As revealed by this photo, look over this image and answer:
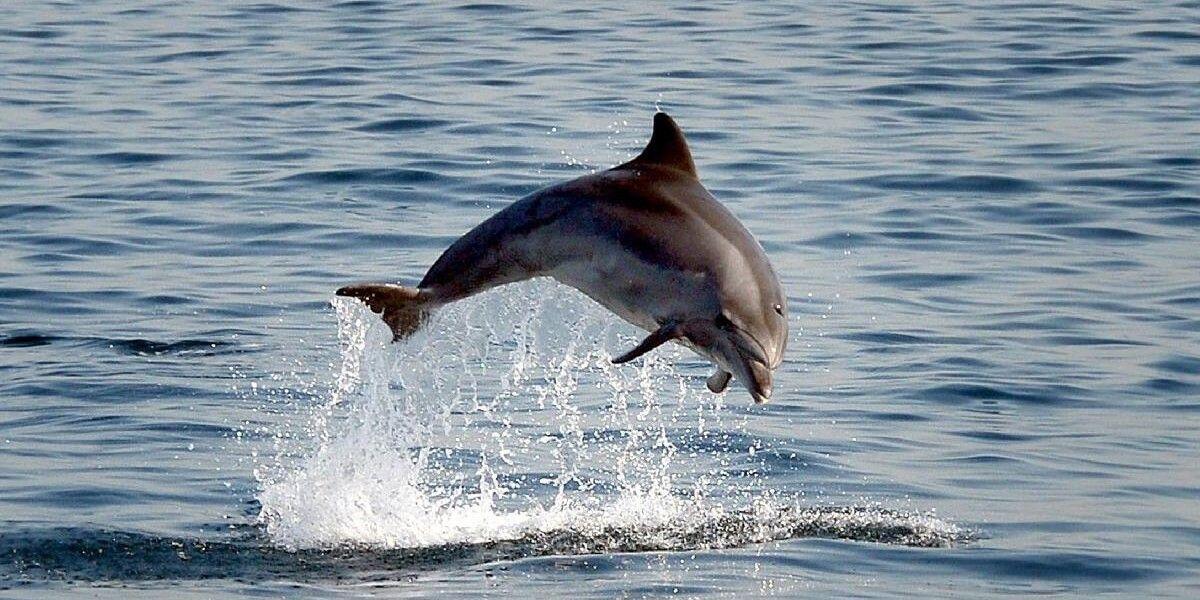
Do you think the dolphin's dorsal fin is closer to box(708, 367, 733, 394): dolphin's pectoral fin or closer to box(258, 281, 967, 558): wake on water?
box(708, 367, 733, 394): dolphin's pectoral fin

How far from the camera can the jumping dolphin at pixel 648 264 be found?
24.3ft

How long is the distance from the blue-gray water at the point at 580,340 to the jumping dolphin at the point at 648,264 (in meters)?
1.14

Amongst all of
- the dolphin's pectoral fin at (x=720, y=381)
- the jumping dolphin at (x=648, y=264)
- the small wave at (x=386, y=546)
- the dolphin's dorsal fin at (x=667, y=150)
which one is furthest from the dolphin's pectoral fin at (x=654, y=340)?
the small wave at (x=386, y=546)

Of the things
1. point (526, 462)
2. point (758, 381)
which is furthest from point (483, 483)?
point (758, 381)

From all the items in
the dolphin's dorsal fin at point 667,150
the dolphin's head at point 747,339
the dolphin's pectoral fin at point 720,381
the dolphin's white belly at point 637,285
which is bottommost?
the dolphin's pectoral fin at point 720,381

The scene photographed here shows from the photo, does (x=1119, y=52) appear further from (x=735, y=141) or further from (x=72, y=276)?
(x=72, y=276)

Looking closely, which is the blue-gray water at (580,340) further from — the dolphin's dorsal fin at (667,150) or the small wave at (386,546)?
the dolphin's dorsal fin at (667,150)

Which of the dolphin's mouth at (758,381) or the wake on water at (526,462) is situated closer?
the dolphin's mouth at (758,381)

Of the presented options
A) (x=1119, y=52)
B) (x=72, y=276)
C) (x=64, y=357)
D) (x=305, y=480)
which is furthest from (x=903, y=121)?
(x=305, y=480)

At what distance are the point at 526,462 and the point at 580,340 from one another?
2811mm

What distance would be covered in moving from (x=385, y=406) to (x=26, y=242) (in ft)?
17.1

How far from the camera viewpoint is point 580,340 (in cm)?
1324

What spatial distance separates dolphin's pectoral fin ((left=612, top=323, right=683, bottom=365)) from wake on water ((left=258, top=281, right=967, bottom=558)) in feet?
4.69

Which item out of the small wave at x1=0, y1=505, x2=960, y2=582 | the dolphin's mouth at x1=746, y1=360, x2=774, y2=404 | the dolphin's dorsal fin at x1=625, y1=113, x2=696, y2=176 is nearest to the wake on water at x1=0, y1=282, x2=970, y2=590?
the small wave at x1=0, y1=505, x2=960, y2=582
